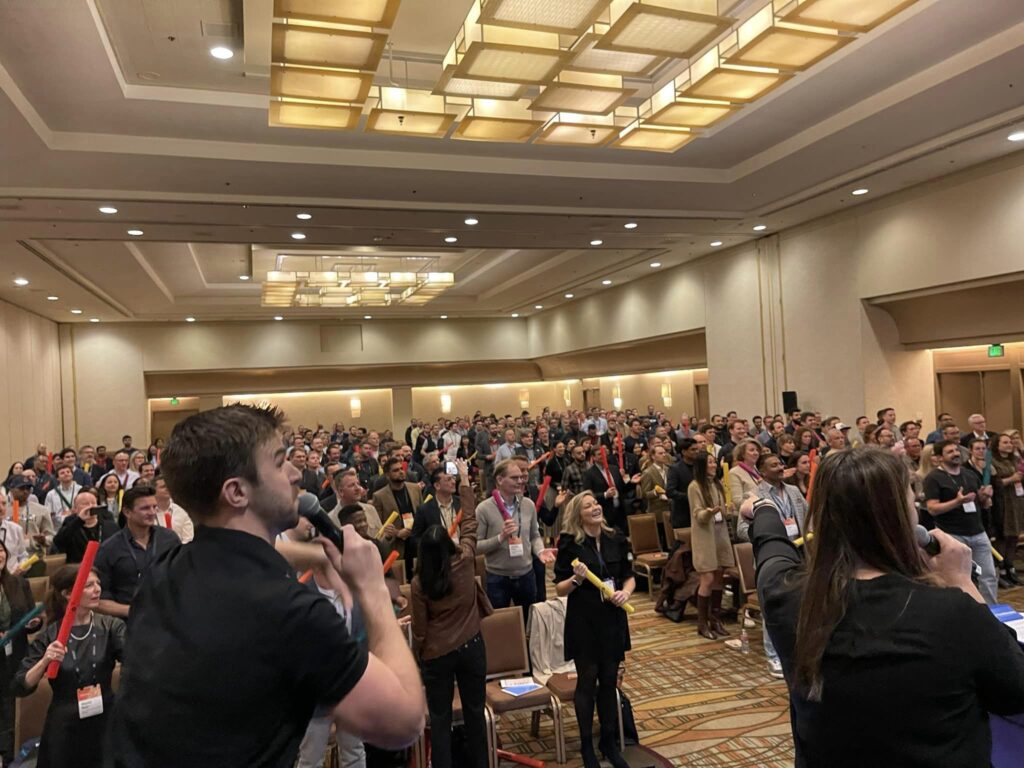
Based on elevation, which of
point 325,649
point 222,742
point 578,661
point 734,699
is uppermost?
point 325,649

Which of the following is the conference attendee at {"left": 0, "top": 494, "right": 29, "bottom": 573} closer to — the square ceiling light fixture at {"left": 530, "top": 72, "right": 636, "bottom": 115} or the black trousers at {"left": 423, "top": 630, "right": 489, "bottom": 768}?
the black trousers at {"left": 423, "top": 630, "right": 489, "bottom": 768}

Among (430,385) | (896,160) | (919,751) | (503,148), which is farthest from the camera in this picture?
(430,385)

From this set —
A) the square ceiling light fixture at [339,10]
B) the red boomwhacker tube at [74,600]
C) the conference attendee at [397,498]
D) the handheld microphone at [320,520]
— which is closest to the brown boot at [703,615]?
the conference attendee at [397,498]

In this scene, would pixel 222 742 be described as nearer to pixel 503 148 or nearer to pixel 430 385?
pixel 503 148

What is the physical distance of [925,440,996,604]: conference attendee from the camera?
19.0ft

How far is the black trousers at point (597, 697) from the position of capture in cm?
405

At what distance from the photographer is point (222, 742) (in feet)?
3.53

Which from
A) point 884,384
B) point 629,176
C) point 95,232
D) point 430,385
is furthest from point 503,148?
point 430,385

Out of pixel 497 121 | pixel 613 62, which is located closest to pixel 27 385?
pixel 497 121

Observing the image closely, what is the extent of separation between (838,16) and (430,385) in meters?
22.3

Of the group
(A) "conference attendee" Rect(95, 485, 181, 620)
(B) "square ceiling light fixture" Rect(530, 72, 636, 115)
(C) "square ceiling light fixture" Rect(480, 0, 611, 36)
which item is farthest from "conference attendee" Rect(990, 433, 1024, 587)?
(A) "conference attendee" Rect(95, 485, 181, 620)

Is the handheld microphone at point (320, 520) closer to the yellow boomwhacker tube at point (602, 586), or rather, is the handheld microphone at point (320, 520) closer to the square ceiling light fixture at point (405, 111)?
the yellow boomwhacker tube at point (602, 586)

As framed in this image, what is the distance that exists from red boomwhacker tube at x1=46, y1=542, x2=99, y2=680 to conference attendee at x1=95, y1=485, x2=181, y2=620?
842mm

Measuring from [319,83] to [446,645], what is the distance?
172 inches
